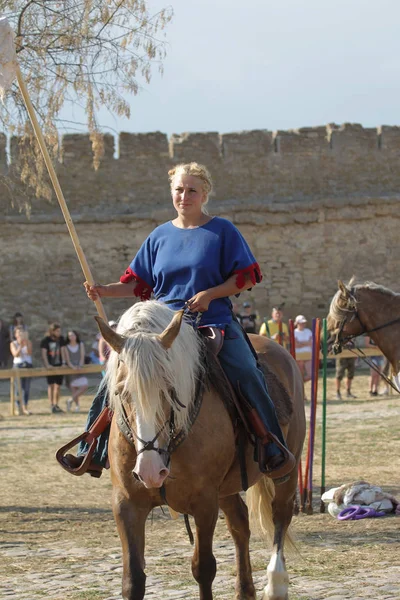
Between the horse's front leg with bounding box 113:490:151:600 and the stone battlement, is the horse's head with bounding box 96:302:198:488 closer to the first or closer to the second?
the horse's front leg with bounding box 113:490:151:600

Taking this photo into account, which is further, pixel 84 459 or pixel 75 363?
pixel 75 363

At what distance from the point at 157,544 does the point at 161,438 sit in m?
3.51

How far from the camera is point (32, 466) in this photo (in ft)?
43.6

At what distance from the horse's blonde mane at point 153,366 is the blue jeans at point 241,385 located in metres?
0.36

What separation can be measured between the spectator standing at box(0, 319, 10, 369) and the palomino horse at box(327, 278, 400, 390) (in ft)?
40.7

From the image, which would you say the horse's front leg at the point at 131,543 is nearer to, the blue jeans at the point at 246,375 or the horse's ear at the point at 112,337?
the horse's ear at the point at 112,337

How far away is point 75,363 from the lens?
20859 mm

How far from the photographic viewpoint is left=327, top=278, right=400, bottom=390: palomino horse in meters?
12.5

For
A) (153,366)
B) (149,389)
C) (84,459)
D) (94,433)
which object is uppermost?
(153,366)

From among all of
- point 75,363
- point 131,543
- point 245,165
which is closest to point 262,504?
point 131,543

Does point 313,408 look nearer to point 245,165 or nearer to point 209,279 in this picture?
point 209,279

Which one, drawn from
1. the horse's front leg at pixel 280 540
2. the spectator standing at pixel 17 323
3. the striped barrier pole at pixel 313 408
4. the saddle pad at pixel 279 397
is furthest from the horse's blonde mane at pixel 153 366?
the spectator standing at pixel 17 323

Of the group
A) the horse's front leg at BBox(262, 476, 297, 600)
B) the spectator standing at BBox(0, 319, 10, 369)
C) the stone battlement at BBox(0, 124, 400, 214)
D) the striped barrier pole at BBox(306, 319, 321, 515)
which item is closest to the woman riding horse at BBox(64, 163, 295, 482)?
the horse's front leg at BBox(262, 476, 297, 600)

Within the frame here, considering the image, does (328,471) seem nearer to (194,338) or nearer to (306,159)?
(194,338)
